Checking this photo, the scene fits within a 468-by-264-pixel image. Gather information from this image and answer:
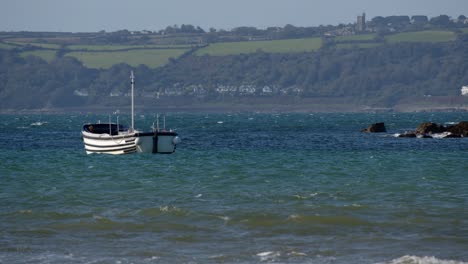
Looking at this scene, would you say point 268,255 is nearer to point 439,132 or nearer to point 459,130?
point 459,130

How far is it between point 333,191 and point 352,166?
1313 cm

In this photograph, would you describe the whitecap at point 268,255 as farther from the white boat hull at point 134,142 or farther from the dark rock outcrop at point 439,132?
the dark rock outcrop at point 439,132

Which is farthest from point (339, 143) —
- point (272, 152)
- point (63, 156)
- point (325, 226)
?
point (325, 226)

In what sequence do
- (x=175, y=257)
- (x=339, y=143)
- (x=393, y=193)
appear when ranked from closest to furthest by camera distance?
(x=175, y=257) → (x=393, y=193) → (x=339, y=143)

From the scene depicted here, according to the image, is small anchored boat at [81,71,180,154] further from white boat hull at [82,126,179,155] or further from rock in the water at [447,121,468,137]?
rock in the water at [447,121,468,137]

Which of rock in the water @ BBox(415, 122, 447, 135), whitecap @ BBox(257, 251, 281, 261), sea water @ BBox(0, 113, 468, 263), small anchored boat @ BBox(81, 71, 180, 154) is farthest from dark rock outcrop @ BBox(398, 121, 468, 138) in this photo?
whitecap @ BBox(257, 251, 281, 261)

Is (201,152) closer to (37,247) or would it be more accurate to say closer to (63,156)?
(63,156)

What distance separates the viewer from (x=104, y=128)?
70.1 meters

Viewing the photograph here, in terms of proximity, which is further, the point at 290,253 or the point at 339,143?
the point at 339,143

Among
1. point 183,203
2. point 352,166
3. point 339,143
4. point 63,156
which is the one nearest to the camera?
point 183,203

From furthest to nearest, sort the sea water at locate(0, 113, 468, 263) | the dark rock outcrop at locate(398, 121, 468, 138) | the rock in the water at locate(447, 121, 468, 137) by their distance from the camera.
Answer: the rock in the water at locate(447, 121, 468, 137) < the dark rock outcrop at locate(398, 121, 468, 138) < the sea water at locate(0, 113, 468, 263)

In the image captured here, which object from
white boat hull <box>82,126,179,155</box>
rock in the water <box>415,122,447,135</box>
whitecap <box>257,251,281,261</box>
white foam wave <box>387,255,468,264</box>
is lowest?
rock in the water <box>415,122,447,135</box>

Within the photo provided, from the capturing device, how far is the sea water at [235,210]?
2783cm

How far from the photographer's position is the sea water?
27.8 metres
